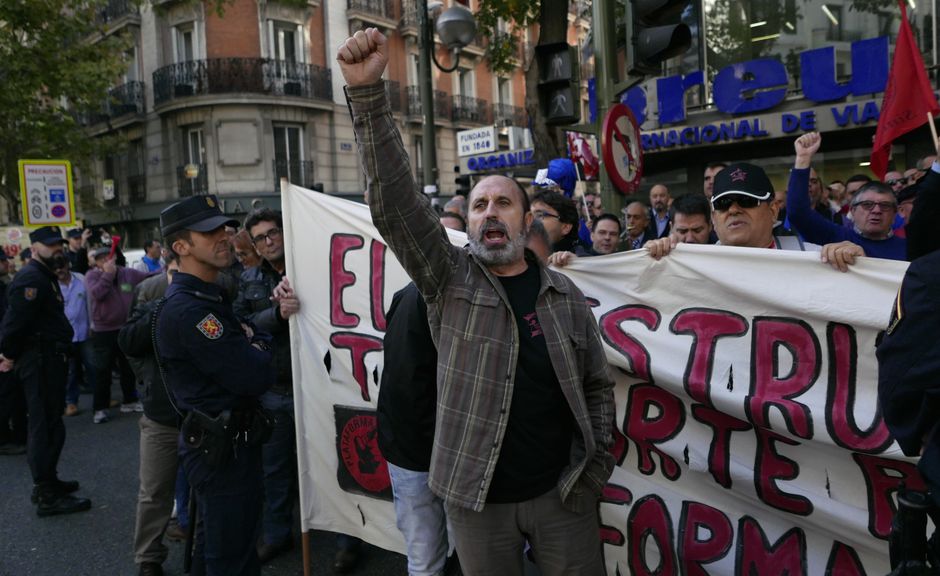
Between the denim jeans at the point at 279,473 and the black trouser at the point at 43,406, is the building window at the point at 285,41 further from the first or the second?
the denim jeans at the point at 279,473

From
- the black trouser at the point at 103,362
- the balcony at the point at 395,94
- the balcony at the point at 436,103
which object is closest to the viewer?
the black trouser at the point at 103,362

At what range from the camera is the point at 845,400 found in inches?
99.7

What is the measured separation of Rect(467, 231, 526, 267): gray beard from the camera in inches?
88.6

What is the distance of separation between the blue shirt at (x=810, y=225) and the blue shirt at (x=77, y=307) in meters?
7.57

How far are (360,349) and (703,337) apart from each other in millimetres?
1720

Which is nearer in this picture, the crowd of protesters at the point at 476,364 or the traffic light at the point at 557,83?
the crowd of protesters at the point at 476,364

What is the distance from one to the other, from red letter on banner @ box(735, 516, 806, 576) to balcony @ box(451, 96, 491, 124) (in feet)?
91.6

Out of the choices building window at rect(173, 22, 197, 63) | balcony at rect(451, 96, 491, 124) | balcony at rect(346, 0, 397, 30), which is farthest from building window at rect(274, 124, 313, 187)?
balcony at rect(451, 96, 491, 124)

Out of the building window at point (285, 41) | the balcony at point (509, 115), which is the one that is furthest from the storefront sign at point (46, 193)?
the balcony at point (509, 115)

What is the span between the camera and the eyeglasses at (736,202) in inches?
118

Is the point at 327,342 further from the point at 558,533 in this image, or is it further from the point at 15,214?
the point at 15,214

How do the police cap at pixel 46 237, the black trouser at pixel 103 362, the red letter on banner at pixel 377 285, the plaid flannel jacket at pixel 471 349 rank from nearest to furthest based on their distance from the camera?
1. the plaid flannel jacket at pixel 471 349
2. the red letter on banner at pixel 377 285
3. the police cap at pixel 46 237
4. the black trouser at pixel 103 362

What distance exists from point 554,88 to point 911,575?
4.57m

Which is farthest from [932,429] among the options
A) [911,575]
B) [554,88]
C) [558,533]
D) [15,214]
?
[15,214]
